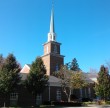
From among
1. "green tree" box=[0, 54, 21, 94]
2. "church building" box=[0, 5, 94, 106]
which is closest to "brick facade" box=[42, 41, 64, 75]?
"church building" box=[0, 5, 94, 106]

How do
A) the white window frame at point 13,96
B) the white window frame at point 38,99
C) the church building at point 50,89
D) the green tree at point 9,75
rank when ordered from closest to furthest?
the green tree at point 9,75 → the white window frame at point 13,96 → the church building at point 50,89 → the white window frame at point 38,99

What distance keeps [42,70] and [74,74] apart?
8.73 m

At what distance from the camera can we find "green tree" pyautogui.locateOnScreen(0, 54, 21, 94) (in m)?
34.7

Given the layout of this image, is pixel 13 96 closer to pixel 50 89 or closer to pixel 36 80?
pixel 36 80

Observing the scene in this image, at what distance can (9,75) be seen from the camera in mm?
35031

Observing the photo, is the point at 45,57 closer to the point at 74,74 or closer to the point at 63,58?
the point at 63,58

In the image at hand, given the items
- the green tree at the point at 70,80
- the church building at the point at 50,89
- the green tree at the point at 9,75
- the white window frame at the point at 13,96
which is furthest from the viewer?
the green tree at the point at 70,80

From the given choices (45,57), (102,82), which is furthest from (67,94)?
(45,57)

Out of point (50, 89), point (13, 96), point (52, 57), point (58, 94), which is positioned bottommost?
point (13, 96)

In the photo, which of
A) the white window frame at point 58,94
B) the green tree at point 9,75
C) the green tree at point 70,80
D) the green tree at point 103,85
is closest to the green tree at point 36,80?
the green tree at point 9,75

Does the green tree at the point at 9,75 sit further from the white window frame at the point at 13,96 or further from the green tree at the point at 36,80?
the white window frame at the point at 13,96

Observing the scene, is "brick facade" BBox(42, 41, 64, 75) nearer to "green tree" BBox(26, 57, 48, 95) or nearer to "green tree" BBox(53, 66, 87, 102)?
"green tree" BBox(53, 66, 87, 102)

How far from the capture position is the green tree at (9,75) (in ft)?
114

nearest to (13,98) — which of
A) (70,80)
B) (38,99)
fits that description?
(38,99)
